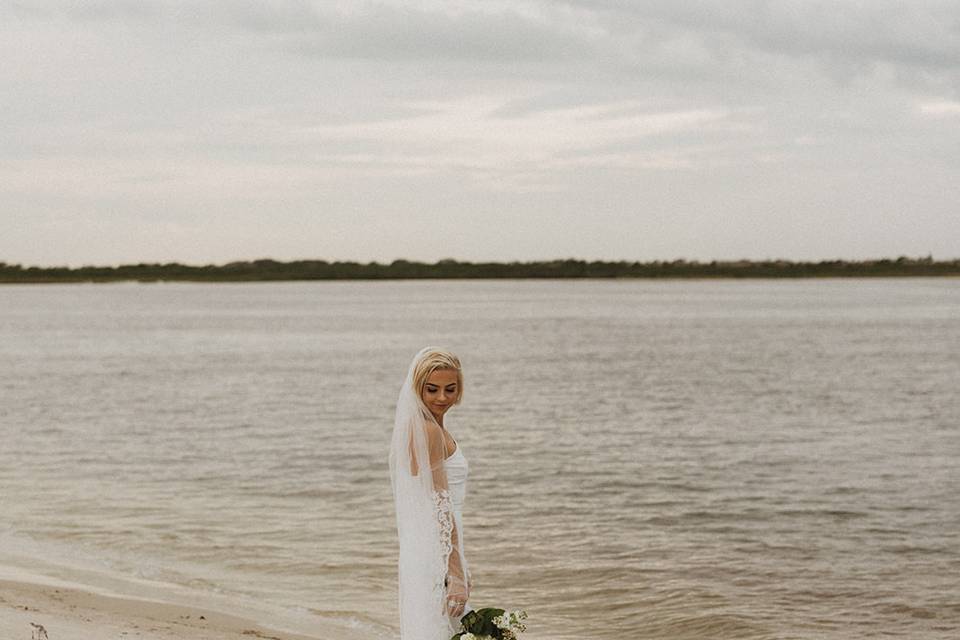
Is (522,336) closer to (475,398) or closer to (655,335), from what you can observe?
(655,335)

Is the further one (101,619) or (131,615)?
(131,615)

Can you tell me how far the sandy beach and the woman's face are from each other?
4736mm

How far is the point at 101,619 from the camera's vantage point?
9781mm

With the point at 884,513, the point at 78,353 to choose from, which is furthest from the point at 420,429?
the point at 78,353

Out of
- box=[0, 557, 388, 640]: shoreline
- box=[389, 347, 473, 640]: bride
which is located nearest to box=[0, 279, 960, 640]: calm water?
box=[0, 557, 388, 640]: shoreline

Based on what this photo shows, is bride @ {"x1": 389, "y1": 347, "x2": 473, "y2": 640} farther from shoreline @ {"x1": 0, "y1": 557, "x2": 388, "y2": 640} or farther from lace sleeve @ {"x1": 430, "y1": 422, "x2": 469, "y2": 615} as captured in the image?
shoreline @ {"x1": 0, "y1": 557, "x2": 388, "y2": 640}

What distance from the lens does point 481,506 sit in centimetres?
1736

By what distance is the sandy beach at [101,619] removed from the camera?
29.6 ft

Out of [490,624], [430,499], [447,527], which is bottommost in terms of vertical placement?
[490,624]

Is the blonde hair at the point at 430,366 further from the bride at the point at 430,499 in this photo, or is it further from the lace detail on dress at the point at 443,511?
the lace detail on dress at the point at 443,511

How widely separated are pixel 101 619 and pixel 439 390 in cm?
600

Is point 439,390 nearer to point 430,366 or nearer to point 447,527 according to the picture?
point 430,366

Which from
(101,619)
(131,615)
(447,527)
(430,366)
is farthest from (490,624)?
(131,615)

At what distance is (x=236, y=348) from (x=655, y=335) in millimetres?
31054
